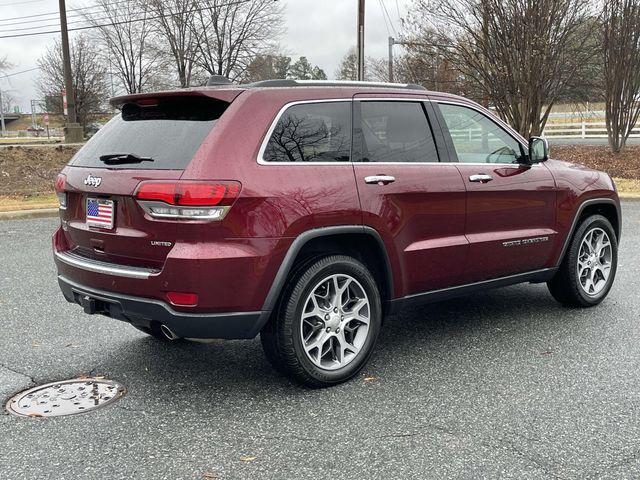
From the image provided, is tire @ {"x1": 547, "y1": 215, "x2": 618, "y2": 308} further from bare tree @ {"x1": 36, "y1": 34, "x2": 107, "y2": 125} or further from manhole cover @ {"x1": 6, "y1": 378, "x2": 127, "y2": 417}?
bare tree @ {"x1": 36, "y1": 34, "x2": 107, "y2": 125}

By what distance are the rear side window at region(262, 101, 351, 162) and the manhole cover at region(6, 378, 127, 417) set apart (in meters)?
1.67

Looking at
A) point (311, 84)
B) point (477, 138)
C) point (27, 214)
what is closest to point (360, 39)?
point (27, 214)

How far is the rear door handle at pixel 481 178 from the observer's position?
4.57 m

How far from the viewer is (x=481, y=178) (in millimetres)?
4621

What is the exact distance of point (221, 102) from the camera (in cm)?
368

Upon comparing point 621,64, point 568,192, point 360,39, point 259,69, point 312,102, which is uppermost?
point 259,69

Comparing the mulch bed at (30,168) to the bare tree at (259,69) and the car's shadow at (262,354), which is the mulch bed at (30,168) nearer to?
the car's shadow at (262,354)

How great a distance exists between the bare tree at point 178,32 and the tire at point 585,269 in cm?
3764

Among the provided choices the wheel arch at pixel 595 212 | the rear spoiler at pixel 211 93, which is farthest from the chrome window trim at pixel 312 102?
the wheel arch at pixel 595 212

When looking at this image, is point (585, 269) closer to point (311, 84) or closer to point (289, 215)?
point (311, 84)

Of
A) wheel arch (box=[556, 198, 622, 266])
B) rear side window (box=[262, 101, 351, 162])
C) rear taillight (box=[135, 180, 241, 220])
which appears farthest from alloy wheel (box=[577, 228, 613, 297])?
rear taillight (box=[135, 180, 241, 220])

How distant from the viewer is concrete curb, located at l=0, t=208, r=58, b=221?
11.5m

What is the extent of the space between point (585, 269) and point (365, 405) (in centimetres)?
290

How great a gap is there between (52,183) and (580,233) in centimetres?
1391
